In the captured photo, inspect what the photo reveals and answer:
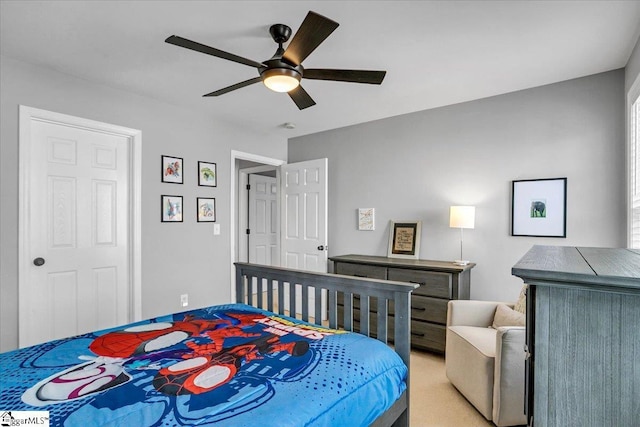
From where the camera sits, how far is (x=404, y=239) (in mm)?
3686

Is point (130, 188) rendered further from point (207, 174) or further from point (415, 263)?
point (415, 263)

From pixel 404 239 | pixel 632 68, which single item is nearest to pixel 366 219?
pixel 404 239

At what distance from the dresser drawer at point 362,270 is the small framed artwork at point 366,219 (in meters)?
0.61

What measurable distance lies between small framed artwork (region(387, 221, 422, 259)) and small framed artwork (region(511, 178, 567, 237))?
92 centimetres

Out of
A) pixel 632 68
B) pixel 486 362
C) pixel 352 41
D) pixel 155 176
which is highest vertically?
pixel 352 41

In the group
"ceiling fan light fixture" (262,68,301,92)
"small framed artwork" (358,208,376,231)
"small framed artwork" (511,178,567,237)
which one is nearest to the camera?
"ceiling fan light fixture" (262,68,301,92)

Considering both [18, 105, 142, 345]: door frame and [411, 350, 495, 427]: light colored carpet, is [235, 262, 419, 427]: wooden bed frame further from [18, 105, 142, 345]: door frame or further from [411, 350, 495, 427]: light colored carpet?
[18, 105, 142, 345]: door frame

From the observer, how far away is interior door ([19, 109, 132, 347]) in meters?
2.55

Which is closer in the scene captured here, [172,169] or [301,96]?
[301,96]

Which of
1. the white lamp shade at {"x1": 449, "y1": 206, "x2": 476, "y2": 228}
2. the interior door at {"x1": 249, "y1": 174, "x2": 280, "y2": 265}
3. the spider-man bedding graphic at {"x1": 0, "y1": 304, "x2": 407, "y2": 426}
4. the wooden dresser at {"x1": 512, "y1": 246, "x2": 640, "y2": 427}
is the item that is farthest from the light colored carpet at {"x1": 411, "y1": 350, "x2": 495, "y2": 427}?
the interior door at {"x1": 249, "y1": 174, "x2": 280, "y2": 265}

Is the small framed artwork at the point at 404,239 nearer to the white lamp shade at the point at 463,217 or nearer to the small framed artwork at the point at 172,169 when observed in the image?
the white lamp shade at the point at 463,217

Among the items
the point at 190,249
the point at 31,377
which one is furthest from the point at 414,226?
the point at 31,377

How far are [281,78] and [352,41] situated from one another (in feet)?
1.99

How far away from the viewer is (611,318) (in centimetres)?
69
